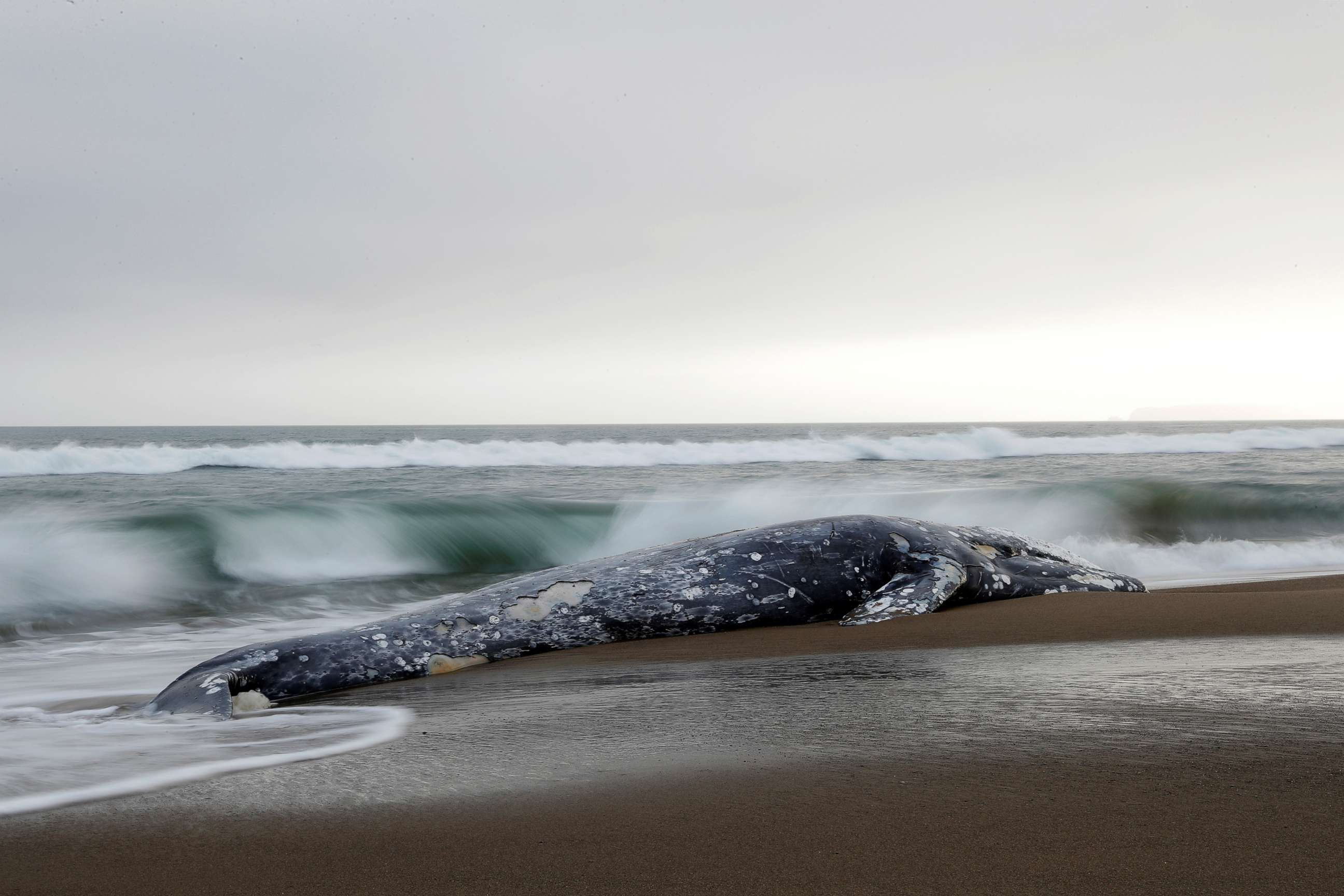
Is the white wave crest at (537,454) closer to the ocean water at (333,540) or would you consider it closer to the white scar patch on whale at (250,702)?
the ocean water at (333,540)

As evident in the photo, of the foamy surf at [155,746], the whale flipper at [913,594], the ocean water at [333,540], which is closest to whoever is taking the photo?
the foamy surf at [155,746]

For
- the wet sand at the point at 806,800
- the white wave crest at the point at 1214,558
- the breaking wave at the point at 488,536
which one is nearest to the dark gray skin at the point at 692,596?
the wet sand at the point at 806,800

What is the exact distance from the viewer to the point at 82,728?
377 cm

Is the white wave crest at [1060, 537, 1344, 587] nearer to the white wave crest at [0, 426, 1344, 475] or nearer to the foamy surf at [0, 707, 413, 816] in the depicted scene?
the foamy surf at [0, 707, 413, 816]

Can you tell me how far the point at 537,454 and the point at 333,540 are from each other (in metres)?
23.1

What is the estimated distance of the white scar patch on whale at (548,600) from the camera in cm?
559

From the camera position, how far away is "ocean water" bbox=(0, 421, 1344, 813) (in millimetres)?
3617

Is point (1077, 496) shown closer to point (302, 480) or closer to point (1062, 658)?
point (1062, 658)

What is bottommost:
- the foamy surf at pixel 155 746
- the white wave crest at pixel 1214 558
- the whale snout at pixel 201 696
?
the white wave crest at pixel 1214 558

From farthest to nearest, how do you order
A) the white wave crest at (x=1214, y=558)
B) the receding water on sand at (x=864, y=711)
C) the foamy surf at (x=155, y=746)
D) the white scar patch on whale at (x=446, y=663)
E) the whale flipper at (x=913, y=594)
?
1. the white wave crest at (x=1214, y=558)
2. the whale flipper at (x=913, y=594)
3. the white scar patch on whale at (x=446, y=663)
4. the foamy surf at (x=155, y=746)
5. the receding water on sand at (x=864, y=711)

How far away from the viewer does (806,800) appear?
2.19 meters

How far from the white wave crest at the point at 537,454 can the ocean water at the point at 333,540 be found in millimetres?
592

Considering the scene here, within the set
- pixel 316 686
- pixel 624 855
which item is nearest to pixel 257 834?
pixel 624 855

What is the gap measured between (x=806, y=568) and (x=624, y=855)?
4205mm
